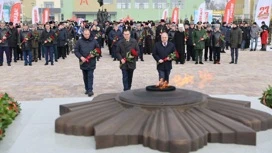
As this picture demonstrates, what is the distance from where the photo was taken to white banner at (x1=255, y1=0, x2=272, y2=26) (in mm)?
20969

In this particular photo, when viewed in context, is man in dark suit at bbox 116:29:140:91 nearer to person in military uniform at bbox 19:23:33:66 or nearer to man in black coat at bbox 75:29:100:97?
man in black coat at bbox 75:29:100:97

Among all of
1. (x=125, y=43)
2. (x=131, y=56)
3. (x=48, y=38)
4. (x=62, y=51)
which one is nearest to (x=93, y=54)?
(x=125, y=43)

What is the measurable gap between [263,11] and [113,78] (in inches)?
499

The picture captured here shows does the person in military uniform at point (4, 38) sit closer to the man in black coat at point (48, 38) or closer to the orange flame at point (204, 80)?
the man in black coat at point (48, 38)

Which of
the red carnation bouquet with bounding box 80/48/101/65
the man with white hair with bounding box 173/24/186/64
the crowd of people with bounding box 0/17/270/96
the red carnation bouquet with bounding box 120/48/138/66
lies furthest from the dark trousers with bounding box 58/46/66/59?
the red carnation bouquet with bounding box 120/48/138/66

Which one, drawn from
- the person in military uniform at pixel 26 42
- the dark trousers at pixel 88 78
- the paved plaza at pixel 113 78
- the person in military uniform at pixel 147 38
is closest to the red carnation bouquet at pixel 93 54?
the dark trousers at pixel 88 78

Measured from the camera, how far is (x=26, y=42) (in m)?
15.1

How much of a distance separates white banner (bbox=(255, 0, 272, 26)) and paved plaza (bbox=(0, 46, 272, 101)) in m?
5.45

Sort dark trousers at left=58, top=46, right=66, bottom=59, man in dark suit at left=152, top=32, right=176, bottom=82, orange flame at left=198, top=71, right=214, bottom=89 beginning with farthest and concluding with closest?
dark trousers at left=58, top=46, right=66, bottom=59 → orange flame at left=198, top=71, right=214, bottom=89 → man in dark suit at left=152, top=32, right=176, bottom=82

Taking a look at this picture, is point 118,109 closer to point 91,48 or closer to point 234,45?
point 91,48

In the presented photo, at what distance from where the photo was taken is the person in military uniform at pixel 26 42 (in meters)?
15.1

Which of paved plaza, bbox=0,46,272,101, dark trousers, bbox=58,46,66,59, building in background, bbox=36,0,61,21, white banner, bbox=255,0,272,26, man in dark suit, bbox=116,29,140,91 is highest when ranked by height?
building in background, bbox=36,0,61,21

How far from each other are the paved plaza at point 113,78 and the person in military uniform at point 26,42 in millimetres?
414

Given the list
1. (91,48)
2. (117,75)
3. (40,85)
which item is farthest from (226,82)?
(40,85)
